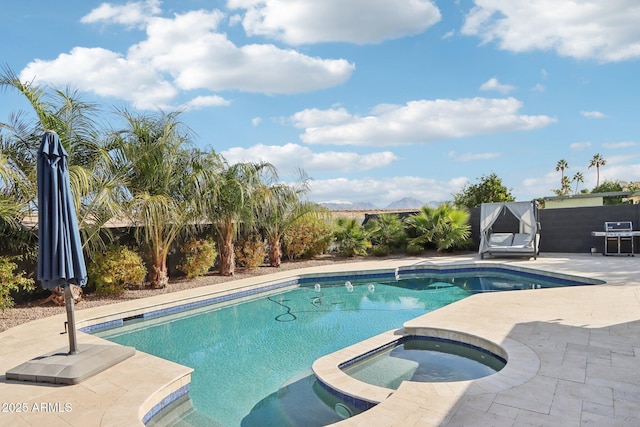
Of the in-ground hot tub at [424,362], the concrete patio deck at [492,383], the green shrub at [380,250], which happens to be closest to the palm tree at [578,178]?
the green shrub at [380,250]

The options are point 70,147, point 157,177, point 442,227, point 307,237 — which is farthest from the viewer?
point 442,227

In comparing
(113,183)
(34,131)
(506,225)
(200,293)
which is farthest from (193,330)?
(506,225)

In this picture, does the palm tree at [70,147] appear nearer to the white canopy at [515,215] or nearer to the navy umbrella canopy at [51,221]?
the navy umbrella canopy at [51,221]

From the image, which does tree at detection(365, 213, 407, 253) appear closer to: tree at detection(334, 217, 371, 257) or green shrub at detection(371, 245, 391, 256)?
green shrub at detection(371, 245, 391, 256)

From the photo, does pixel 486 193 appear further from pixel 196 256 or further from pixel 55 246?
pixel 55 246

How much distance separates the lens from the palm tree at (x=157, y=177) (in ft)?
28.0

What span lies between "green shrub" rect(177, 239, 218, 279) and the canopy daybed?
8.66m

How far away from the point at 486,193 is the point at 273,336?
65.7 feet

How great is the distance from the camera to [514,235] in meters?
13.7

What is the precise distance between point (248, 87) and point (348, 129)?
5210 millimetres

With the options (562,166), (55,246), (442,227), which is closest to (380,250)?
(442,227)

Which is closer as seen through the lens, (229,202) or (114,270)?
(114,270)

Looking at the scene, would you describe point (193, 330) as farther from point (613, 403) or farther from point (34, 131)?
point (613, 403)

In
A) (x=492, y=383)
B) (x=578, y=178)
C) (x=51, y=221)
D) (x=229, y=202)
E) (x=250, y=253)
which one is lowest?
(x=492, y=383)
